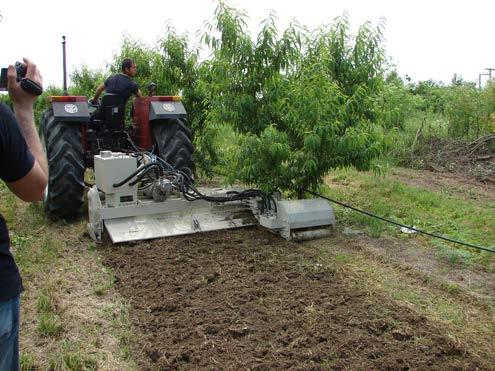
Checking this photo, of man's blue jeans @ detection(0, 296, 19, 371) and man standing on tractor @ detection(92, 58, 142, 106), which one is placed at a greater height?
man standing on tractor @ detection(92, 58, 142, 106)

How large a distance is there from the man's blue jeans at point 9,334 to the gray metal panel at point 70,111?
4.16 metres

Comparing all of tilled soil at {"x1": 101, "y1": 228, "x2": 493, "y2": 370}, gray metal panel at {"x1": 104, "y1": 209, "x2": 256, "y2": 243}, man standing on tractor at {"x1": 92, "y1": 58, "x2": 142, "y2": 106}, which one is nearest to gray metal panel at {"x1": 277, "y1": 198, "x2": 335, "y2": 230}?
tilled soil at {"x1": 101, "y1": 228, "x2": 493, "y2": 370}

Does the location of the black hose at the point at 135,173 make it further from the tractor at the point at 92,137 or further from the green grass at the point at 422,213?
the green grass at the point at 422,213

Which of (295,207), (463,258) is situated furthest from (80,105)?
(463,258)

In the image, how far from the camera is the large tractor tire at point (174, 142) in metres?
6.23

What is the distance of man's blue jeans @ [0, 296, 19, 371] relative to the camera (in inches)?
69.5

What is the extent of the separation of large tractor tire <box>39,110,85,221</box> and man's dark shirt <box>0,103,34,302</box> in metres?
3.92

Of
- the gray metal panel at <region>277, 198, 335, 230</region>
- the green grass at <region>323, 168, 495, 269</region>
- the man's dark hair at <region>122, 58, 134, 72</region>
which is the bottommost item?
the green grass at <region>323, 168, 495, 269</region>

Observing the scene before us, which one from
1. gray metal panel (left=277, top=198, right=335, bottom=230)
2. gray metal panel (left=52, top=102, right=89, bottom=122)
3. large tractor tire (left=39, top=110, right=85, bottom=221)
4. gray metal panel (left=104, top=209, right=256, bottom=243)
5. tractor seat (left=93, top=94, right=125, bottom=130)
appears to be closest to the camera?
gray metal panel (left=104, top=209, right=256, bottom=243)

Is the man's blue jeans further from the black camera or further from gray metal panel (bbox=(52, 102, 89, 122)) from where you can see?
gray metal panel (bbox=(52, 102, 89, 122))

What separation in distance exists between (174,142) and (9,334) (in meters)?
4.59

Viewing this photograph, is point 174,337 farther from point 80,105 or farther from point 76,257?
point 80,105

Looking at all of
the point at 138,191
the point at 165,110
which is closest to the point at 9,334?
the point at 138,191

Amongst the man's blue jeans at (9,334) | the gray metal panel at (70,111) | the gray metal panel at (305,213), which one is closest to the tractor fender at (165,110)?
the gray metal panel at (70,111)
